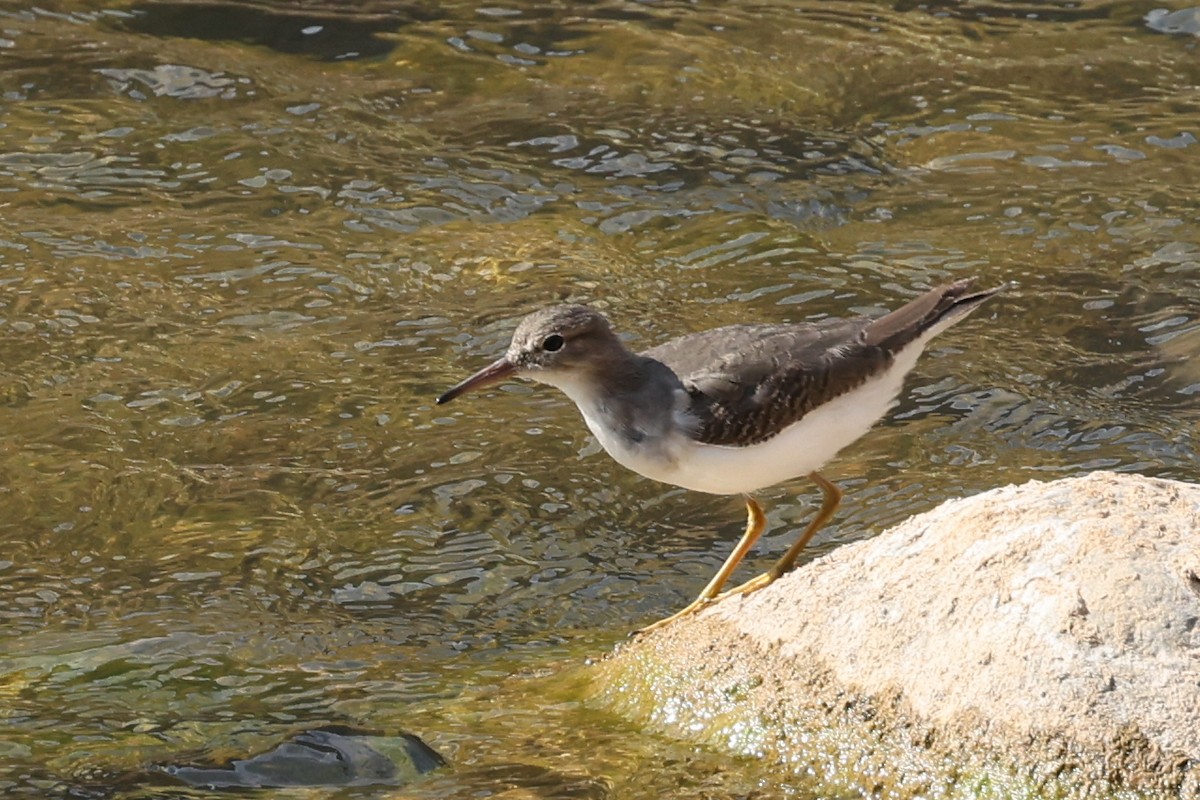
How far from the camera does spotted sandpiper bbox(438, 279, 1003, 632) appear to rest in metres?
6.31

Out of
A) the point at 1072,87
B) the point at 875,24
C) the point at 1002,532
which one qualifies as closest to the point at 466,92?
the point at 875,24

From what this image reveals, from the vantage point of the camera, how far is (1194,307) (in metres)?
9.33

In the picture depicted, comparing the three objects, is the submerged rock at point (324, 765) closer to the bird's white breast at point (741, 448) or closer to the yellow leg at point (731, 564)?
A: the yellow leg at point (731, 564)

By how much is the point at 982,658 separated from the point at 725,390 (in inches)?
74.2

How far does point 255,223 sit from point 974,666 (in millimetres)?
6750

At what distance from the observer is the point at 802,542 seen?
684 centimetres

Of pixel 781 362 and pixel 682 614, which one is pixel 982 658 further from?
pixel 781 362

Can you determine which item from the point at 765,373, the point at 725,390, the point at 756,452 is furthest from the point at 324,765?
the point at 765,373

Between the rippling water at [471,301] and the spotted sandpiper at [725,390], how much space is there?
35.9 inches

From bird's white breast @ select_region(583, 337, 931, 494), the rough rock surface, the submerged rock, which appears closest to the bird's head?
bird's white breast @ select_region(583, 337, 931, 494)

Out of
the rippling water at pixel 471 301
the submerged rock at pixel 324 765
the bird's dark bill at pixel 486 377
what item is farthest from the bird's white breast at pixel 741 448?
the submerged rock at pixel 324 765

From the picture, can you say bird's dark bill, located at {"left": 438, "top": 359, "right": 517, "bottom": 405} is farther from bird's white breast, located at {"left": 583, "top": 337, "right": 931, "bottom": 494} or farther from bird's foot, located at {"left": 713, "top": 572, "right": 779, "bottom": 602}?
bird's foot, located at {"left": 713, "top": 572, "right": 779, "bottom": 602}

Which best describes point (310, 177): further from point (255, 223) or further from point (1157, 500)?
point (1157, 500)

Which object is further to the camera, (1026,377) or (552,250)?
(552,250)
